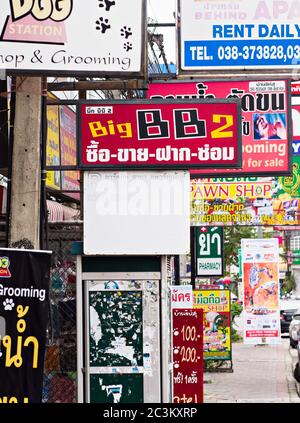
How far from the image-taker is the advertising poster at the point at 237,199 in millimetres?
23266

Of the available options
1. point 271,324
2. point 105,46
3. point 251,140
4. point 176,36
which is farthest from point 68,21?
point 271,324

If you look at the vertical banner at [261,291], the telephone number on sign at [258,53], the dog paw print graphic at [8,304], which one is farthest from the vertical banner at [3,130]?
the vertical banner at [261,291]

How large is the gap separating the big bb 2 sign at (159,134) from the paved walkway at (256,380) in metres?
8.58

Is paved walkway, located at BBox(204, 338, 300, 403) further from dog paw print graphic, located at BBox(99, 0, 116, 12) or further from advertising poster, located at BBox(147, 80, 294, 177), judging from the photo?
dog paw print graphic, located at BBox(99, 0, 116, 12)

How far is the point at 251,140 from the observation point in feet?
47.4

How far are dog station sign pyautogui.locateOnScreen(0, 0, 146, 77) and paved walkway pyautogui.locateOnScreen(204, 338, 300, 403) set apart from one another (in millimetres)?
9636

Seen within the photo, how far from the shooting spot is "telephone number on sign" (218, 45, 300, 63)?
386 inches

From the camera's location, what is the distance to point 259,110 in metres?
14.1

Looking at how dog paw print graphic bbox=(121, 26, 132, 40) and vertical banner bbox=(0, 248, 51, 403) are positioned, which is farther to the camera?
dog paw print graphic bbox=(121, 26, 132, 40)

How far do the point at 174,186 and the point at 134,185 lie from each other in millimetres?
405

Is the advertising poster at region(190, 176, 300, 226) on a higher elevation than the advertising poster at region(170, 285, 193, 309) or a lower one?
higher

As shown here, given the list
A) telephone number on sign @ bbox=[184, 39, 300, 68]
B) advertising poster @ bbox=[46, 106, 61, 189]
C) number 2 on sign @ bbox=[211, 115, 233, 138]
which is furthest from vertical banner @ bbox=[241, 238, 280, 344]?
number 2 on sign @ bbox=[211, 115, 233, 138]

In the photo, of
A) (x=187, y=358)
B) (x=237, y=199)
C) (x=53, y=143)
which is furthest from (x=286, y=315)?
(x=187, y=358)

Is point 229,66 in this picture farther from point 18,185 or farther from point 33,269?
point 33,269
